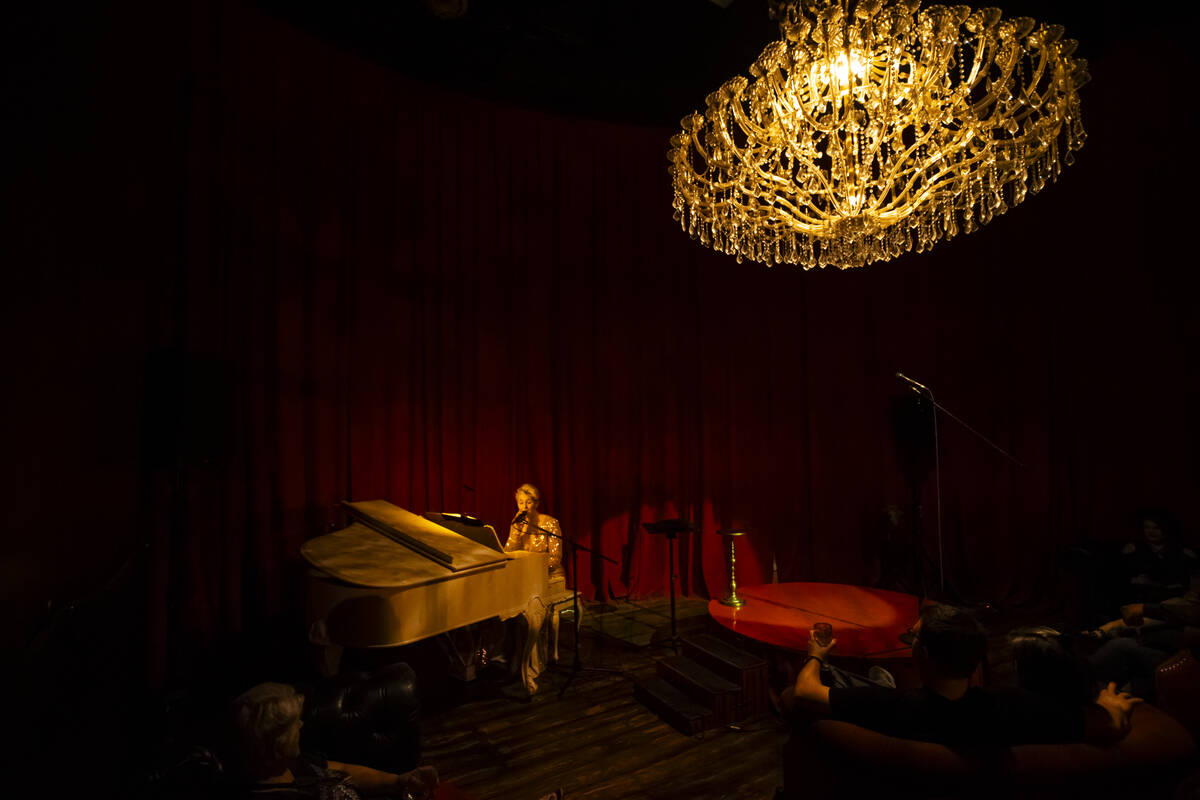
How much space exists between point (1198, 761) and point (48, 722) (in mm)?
2885

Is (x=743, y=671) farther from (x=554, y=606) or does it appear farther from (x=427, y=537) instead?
(x=427, y=537)

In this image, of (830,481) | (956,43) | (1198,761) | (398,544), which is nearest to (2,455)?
(398,544)

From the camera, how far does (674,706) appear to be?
3010 mm

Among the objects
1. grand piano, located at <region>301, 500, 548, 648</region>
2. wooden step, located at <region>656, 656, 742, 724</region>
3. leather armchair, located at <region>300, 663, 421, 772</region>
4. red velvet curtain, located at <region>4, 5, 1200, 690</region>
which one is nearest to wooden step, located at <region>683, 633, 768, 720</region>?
wooden step, located at <region>656, 656, 742, 724</region>

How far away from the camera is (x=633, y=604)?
5184mm

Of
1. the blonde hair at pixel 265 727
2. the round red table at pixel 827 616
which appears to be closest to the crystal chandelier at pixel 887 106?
A: the round red table at pixel 827 616

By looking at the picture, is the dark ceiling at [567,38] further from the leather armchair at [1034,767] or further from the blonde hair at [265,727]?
the leather armchair at [1034,767]

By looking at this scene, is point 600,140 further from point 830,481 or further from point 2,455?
point 2,455

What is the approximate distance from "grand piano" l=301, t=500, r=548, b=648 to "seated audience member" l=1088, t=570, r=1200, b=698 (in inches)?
115

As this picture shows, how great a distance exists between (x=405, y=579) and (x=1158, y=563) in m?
4.21

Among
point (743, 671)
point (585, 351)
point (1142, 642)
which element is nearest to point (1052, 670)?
point (743, 671)

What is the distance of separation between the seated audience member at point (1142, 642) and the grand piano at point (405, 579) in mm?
2925

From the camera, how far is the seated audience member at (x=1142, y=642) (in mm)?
2830

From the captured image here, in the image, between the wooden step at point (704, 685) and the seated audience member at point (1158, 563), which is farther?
the seated audience member at point (1158, 563)
